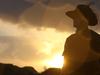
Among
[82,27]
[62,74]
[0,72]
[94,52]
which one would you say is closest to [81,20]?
[82,27]

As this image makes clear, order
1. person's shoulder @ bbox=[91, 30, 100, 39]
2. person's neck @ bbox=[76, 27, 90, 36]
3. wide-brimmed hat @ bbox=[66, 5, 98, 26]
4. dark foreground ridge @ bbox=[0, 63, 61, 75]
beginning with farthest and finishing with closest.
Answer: dark foreground ridge @ bbox=[0, 63, 61, 75], wide-brimmed hat @ bbox=[66, 5, 98, 26], person's shoulder @ bbox=[91, 30, 100, 39], person's neck @ bbox=[76, 27, 90, 36]

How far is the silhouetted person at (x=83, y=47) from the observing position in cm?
1169

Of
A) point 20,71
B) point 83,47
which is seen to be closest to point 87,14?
point 83,47

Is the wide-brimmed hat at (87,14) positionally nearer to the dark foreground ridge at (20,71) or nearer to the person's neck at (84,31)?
the person's neck at (84,31)

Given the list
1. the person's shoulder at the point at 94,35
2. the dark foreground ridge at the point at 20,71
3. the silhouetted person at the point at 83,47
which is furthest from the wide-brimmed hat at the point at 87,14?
the dark foreground ridge at the point at 20,71

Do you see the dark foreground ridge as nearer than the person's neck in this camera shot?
No

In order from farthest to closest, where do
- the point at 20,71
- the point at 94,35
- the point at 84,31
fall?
1. the point at 20,71
2. the point at 94,35
3. the point at 84,31

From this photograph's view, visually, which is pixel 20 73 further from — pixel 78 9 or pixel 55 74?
pixel 78 9

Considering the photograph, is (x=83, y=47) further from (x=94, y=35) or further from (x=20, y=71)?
(x=20, y=71)

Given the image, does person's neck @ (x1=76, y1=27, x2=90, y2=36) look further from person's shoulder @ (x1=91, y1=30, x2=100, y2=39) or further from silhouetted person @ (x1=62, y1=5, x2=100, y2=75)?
person's shoulder @ (x1=91, y1=30, x2=100, y2=39)

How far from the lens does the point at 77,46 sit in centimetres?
1204

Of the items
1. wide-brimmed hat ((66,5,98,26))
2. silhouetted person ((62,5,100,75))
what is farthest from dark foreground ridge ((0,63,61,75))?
wide-brimmed hat ((66,5,98,26))

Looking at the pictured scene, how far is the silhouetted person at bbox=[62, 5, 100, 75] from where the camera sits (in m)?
11.7

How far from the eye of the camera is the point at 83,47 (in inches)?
468
